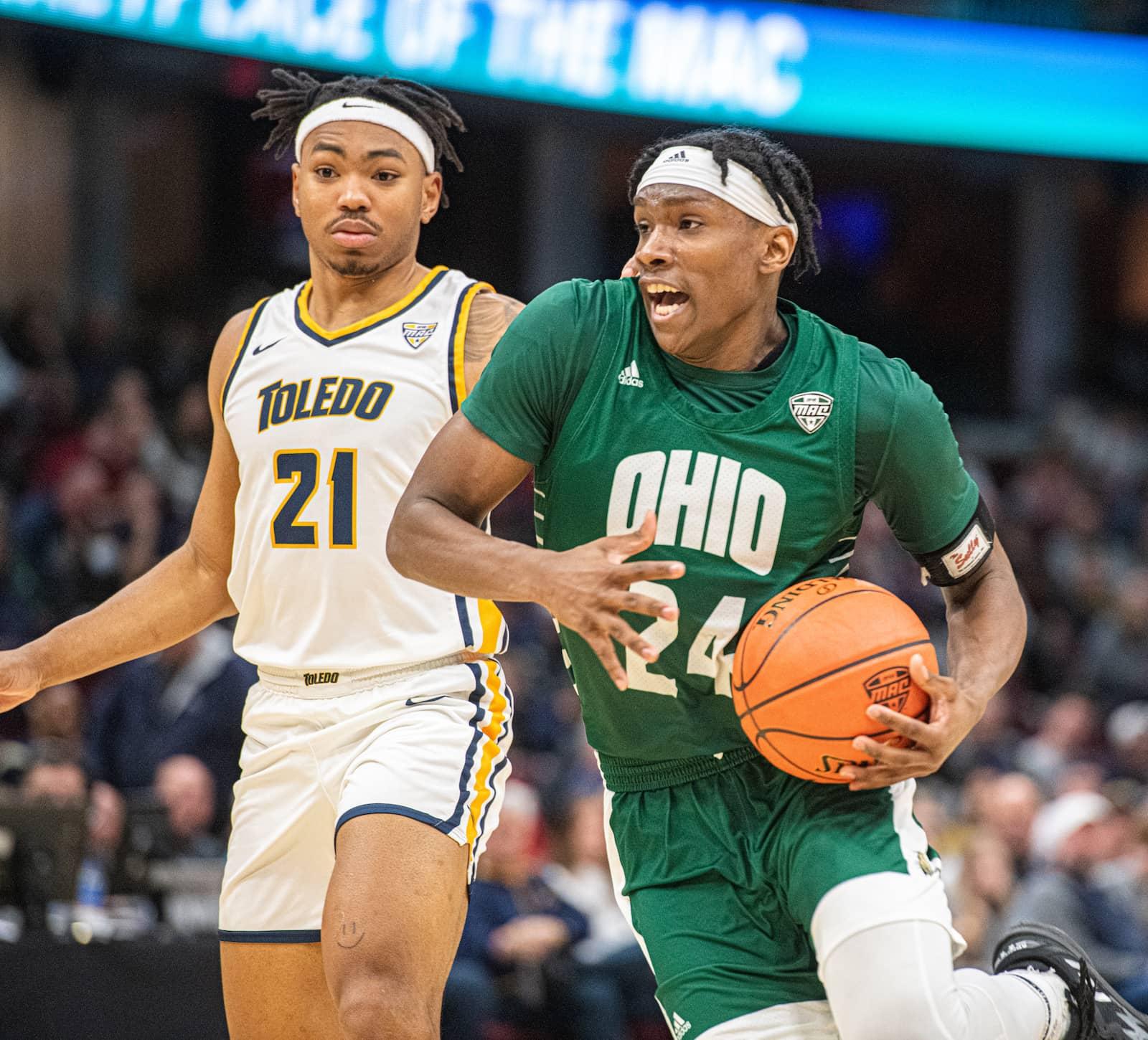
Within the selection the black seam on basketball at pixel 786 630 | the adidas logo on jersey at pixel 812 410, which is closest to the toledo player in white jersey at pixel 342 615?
the black seam on basketball at pixel 786 630

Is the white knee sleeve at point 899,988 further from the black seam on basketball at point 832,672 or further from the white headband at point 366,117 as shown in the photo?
the white headband at point 366,117

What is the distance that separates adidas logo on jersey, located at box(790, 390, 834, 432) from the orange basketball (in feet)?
1.26

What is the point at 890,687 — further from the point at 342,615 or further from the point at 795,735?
the point at 342,615

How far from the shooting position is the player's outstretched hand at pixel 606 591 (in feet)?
10.1

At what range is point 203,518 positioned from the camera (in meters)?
4.54

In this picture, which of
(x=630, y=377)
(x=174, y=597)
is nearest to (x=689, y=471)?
(x=630, y=377)

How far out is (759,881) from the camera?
359 cm

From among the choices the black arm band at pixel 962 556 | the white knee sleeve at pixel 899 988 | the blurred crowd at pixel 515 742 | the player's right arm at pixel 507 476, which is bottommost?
the blurred crowd at pixel 515 742

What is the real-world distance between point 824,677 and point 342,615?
51.7 inches

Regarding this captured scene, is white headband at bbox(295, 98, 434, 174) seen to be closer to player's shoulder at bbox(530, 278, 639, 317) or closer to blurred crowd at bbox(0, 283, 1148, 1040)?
player's shoulder at bbox(530, 278, 639, 317)

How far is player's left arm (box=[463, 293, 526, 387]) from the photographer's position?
168 inches

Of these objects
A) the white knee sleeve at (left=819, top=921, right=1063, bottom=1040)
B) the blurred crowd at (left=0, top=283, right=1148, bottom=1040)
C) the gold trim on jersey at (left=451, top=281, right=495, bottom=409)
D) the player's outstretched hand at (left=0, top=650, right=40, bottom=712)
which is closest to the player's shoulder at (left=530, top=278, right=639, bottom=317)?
the gold trim on jersey at (left=451, top=281, right=495, bottom=409)

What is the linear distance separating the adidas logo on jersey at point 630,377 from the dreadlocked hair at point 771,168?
40cm

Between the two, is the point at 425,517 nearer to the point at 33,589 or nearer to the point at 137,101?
the point at 33,589
